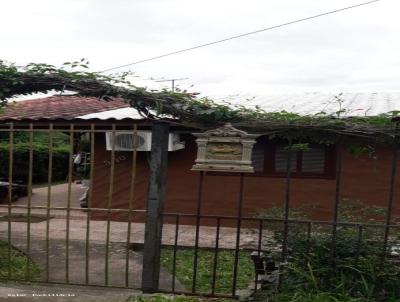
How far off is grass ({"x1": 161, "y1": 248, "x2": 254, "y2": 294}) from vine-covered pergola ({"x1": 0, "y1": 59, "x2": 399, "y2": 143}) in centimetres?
199

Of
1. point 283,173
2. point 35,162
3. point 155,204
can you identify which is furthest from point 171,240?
point 35,162

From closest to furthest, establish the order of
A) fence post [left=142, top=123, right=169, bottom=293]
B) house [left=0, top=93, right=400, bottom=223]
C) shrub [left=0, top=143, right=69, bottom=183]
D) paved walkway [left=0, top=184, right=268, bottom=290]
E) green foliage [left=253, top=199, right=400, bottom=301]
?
1. green foliage [left=253, top=199, right=400, bottom=301]
2. fence post [left=142, top=123, right=169, bottom=293]
3. paved walkway [left=0, top=184, right=268, bottom=290]
4. house [left=0, top=93, right=400, bottom=223]
5. shrub [left=0, top=143, right=69, bottom=183]

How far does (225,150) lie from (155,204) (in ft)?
3.09

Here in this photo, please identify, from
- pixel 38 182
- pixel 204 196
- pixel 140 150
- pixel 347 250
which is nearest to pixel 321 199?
pixel 204 196

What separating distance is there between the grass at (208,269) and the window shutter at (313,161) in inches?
129

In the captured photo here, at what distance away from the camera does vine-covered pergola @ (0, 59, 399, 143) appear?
4984mm

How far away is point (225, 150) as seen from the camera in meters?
5.16

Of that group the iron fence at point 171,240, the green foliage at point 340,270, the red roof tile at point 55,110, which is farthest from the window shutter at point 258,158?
the green foliage at point 340,270

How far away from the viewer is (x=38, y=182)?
68.1 feet

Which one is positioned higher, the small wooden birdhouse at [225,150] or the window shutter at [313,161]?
the small wooden birdhouse at [225,150]

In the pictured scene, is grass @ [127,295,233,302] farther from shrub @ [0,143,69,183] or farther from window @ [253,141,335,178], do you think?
shrub @ [0,143,69,183]

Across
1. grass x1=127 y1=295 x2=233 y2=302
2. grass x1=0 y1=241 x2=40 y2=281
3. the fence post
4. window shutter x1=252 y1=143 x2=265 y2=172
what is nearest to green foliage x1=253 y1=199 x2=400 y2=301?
grass x1=127 y1=295 x2=233 y2=302

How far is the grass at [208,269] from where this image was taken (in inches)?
243

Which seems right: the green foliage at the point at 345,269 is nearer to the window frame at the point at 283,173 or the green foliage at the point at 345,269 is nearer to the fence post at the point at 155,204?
the fence post at the point at 155,204
